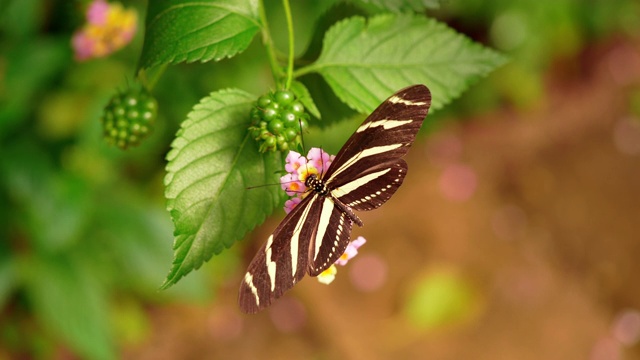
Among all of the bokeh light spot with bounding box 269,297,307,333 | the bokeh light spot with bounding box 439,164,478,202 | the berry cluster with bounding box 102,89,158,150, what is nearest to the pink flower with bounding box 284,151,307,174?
the berry cluster with bounding box 102,89,158,150

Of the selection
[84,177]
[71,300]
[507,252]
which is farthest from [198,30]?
[507,252]

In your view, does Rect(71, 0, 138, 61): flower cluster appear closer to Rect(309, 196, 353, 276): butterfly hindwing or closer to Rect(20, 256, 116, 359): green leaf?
Rect(309, 196, 353, 276): butterfly hindwing

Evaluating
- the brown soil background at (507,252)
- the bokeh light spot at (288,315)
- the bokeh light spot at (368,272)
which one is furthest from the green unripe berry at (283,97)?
the bokeh light spot at (368,272)

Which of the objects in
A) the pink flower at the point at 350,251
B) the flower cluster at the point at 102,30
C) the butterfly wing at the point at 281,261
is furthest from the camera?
the flower cluster at the point at 102,30

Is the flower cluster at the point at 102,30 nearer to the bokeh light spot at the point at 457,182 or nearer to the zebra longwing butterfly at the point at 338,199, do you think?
the zebra longwing butterfly at the point at 338,199

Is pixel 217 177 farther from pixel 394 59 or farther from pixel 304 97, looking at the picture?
pixel 394 59

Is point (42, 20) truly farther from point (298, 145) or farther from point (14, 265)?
point (298, 145)
